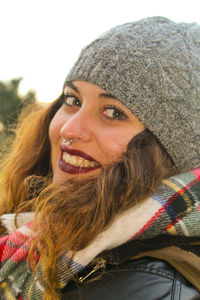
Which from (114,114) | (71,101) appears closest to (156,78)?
(114,114)

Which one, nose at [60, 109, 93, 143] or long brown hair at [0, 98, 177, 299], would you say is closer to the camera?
long brown hair at [0, 98, 177, 299]

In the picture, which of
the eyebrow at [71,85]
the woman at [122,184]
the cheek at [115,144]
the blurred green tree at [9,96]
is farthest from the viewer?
the blurred green tree at [9,96]

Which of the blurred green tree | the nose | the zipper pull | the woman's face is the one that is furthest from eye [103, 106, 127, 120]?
the blurred green tree

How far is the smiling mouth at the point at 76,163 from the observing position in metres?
1.66

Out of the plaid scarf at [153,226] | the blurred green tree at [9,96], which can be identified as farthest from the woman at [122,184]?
the blurred green tree at [9,96]

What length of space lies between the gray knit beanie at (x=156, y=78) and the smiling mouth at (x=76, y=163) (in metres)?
0.33

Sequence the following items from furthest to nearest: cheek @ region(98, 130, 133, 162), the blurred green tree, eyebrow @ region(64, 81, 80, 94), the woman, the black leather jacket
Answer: the blurred green tree
eyebrow @ region(64, 81, 80, 94)
cheek @ region(98, 130, 133, 162)
the woman
the black leather jacket

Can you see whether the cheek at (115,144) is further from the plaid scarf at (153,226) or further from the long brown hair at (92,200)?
the plaid scarf at (153,226)

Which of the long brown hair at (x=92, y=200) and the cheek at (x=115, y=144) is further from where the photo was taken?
the cheek at (x=115, y=144)

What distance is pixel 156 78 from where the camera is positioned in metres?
1.70

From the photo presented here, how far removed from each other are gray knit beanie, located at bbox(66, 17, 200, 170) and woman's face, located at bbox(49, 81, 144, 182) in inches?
2.1

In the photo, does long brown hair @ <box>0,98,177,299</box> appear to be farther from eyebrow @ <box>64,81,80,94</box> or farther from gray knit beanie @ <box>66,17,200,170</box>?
eyebrow @ <box>64,81,80,94</box>

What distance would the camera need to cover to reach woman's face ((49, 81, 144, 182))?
1648mm

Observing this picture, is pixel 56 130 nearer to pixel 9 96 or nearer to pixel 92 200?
pixel 92 200
